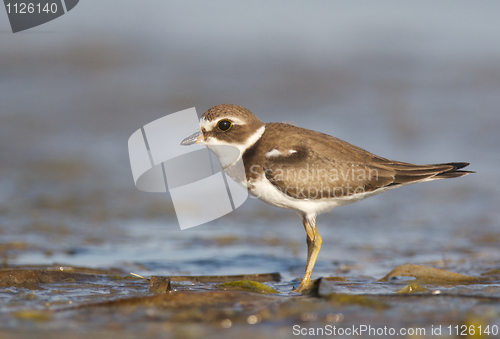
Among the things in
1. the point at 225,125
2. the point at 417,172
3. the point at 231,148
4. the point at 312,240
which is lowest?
the point at 312,240

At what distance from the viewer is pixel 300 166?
5395 millimetres

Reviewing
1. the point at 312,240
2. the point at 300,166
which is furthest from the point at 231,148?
the point at 312,240

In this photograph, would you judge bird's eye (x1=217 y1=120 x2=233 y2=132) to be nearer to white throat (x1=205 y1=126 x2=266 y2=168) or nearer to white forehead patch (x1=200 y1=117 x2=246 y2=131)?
white forehead patch (x1=200 y1=117 x2=246 y2=131)

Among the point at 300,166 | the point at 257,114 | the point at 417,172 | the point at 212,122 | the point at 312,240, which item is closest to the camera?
the point at 300,166

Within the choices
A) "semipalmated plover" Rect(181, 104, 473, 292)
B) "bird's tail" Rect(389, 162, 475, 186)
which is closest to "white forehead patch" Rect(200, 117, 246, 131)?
"semipalmated plover" Rect(181, 104, 473, 292)

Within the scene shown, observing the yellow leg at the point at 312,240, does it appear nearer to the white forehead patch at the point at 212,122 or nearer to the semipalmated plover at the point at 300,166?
the semipalmated plover at the point at 300,166

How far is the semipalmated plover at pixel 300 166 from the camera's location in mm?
5344

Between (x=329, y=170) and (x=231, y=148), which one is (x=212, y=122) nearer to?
(x=231, y=148)

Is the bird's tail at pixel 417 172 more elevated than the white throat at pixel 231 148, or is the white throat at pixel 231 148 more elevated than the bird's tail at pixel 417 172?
the white throat at pixel 231 148

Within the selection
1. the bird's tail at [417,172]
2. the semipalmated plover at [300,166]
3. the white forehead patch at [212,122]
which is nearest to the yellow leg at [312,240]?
the semipalmated plover at [300,166]

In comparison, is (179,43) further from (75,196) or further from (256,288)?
(256,288)

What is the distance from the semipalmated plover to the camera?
17.5 feet

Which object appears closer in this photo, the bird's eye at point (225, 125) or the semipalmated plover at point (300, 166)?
the semipalmated plover at point (300, 166)

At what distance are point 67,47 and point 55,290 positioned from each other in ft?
56.2
